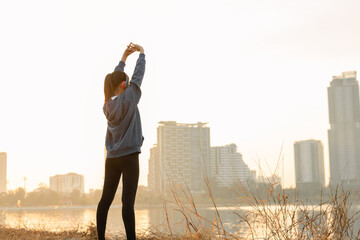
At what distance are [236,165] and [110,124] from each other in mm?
118157

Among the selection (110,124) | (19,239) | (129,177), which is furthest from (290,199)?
(19,239)

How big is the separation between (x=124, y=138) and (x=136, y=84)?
390mm

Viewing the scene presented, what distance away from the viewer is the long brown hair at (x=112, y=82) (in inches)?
116

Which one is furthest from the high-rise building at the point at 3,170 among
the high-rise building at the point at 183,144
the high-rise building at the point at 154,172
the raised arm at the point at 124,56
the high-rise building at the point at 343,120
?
the raised arm at the point at 124,56

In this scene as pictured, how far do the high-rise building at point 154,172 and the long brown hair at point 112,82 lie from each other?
359 ft

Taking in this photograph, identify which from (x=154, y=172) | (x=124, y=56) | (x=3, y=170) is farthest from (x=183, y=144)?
(x=124, y=56)

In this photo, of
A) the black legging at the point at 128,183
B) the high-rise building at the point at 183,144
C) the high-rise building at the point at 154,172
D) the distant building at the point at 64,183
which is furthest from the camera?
the distant building at the point at 64,183

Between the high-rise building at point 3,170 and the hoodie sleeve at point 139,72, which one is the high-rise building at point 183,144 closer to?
the high-rise building at point 3,170

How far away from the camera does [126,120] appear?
291cm

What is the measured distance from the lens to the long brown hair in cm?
296

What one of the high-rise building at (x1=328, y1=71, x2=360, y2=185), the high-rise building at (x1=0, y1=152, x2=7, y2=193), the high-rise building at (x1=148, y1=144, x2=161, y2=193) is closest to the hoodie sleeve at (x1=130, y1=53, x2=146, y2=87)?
the high-rise building at (x1=148, y1=144, x2=161, y2=193)

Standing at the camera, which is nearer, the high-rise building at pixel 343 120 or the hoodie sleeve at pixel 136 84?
the hoodie sleeve at pixel 136 84

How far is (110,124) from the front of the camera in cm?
301

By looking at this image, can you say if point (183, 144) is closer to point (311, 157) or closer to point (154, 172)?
point (154, 172)
